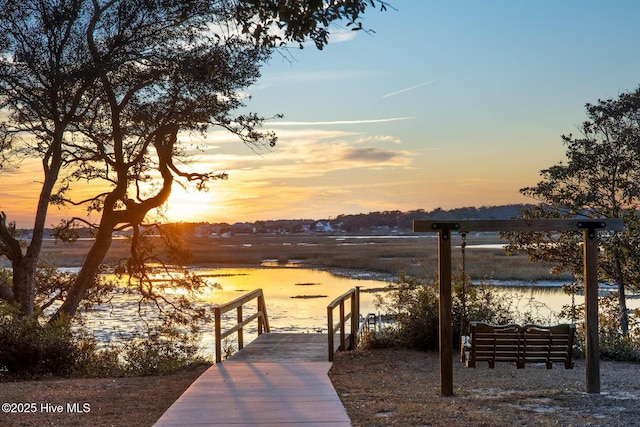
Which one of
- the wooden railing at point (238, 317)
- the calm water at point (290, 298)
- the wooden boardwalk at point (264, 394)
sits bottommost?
the calm water at point (290, 298)

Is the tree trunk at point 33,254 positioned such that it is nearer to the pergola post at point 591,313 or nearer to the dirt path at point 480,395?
the dirt path at point 480,395

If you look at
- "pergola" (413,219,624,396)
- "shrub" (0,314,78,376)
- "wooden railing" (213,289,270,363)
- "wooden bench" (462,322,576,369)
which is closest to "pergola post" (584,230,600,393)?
"pergola" (413,219,624,396)

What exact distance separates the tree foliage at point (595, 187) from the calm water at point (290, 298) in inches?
72.4

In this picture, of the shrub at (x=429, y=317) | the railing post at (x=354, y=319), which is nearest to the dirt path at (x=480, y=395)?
the shrub at (x=429, y=317)

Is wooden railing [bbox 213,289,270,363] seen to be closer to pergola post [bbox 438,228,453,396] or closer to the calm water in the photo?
pergola post [bbox 438,228,453,396]

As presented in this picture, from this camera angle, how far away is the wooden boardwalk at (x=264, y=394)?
25.0ft

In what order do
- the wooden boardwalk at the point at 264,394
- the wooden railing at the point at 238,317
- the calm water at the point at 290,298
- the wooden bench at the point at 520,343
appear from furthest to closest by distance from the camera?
the calm water at the point at 290,298 → the wooden railing at the point at 238,317 → the wooden bench at the point at 520,343 → the wooden boardwalk at the point at 264,394

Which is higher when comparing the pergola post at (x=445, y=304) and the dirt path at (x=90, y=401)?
the pergola post at (x=445, y=304)

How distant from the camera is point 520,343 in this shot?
9.87 metres

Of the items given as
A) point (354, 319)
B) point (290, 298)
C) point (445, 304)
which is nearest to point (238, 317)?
point (354, 319)

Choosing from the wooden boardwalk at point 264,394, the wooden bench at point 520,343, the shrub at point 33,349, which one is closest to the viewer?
the wooden boardwalk at point 264,394

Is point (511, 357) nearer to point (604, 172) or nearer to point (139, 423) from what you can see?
point (139, 423)

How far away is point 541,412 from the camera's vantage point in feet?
27.8

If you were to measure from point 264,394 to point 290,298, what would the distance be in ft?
86.0
